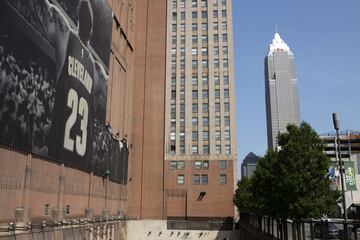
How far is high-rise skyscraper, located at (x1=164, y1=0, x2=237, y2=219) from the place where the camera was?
70.6 metres

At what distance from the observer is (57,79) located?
36.2m

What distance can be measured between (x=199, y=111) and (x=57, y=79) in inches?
1631

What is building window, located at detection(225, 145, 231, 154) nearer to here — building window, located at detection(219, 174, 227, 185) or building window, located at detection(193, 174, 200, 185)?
building window, located at detection(219, 174, 227, 185)

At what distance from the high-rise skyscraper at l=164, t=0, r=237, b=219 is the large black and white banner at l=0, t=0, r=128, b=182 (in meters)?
20.6

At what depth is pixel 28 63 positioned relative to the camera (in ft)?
101

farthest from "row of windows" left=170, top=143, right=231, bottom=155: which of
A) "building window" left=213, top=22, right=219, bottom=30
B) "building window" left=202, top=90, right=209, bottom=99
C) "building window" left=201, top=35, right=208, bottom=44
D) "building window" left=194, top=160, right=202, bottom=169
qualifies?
"building window" left=213, top=22, right=219, bottom=30

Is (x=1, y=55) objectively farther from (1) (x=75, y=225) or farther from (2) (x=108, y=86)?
(2) (x=108, y=86)

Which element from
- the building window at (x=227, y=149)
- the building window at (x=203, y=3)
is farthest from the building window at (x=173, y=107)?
the building window at (x=203, y=3)

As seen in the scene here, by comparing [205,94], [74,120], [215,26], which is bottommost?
[74,120]

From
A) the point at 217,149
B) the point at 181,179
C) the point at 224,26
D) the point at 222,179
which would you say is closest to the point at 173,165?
the point at 181,179

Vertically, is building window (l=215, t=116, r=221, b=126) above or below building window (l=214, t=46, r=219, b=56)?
below

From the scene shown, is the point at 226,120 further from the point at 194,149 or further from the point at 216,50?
the point at 216,50

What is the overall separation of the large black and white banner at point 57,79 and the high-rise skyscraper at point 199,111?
20624 millimetres

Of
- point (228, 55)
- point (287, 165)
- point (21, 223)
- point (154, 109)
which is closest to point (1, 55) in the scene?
point (21, 223)
